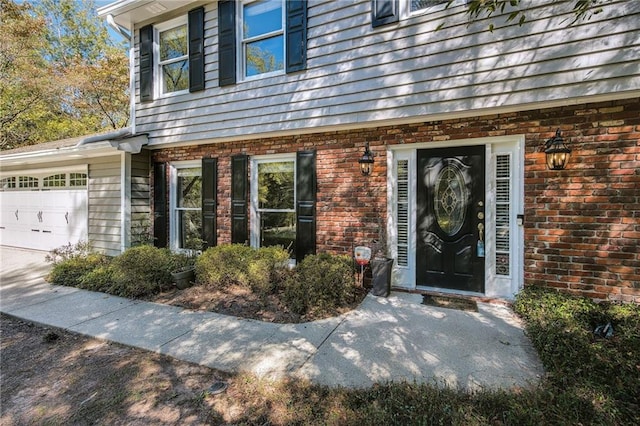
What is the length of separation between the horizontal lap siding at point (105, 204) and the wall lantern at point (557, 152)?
8102 millimetres

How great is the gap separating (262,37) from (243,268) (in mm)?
4103

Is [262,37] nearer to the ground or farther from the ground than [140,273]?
farther from the ground

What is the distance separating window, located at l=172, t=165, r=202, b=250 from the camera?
6.62 meters

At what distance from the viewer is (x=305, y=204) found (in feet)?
17.3

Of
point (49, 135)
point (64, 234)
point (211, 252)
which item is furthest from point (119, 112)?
point (211, 252)

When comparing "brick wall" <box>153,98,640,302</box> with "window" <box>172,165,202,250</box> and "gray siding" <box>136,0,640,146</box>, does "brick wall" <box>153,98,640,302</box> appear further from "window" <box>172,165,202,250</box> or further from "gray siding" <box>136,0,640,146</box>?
"window" <box>172,165,202,250</box>

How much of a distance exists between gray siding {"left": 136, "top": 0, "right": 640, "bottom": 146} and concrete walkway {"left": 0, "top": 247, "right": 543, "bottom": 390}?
2.72 m

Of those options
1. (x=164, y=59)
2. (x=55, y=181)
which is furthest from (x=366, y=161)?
(x=55, y=181)

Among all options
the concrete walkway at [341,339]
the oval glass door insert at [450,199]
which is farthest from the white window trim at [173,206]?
the oval glass door insert at [450,199]

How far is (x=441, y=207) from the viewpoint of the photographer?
4.48 m

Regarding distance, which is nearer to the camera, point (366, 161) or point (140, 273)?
point (366, 161)

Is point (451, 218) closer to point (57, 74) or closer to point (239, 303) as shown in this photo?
point (239, 303)

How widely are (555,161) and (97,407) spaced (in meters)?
5.16

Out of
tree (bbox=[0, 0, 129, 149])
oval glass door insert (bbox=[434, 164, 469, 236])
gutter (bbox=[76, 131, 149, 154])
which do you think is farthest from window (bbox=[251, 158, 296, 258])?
tree (bbox=[0, 0, 129, 149])
